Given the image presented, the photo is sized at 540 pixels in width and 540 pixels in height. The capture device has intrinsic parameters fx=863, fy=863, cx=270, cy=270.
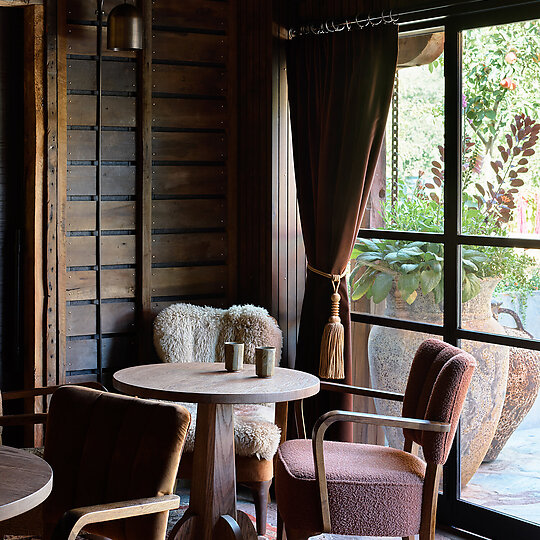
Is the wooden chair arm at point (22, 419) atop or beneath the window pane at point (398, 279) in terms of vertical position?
beneath

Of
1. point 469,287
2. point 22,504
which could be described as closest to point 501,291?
point 469,287

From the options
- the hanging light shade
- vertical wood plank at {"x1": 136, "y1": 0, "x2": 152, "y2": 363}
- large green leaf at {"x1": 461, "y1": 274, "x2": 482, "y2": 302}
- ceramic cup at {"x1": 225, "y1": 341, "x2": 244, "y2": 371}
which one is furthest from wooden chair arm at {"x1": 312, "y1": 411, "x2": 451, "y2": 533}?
the hanging light shade

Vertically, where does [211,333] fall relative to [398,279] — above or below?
below

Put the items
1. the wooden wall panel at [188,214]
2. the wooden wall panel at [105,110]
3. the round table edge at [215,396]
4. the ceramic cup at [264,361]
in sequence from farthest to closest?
the wooden wall panel at [188,214] → the wooden wall panel at [105,110] → the ceramic cup at [264,361] → the round table edge at [215,396]

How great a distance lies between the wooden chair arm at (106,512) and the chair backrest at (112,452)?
45 millimetres

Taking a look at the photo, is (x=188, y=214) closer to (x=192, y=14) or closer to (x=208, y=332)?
(x=208, y=332)

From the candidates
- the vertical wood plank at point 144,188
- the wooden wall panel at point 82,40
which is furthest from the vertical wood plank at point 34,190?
the vertical wood plank at point 144,188

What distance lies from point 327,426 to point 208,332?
130cm

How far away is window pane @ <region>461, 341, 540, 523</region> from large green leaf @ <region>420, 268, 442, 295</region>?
11.2 inches

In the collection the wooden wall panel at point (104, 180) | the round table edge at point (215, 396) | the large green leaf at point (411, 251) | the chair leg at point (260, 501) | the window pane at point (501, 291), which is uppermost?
the wooden wall panel at point (104, 180)

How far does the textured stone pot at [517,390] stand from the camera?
128 inches

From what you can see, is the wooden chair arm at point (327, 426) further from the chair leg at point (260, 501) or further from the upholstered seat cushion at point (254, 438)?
the chair leg at point (260, 501)

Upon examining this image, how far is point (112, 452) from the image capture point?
2.25 m

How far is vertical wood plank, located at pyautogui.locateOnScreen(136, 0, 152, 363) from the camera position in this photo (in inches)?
156
